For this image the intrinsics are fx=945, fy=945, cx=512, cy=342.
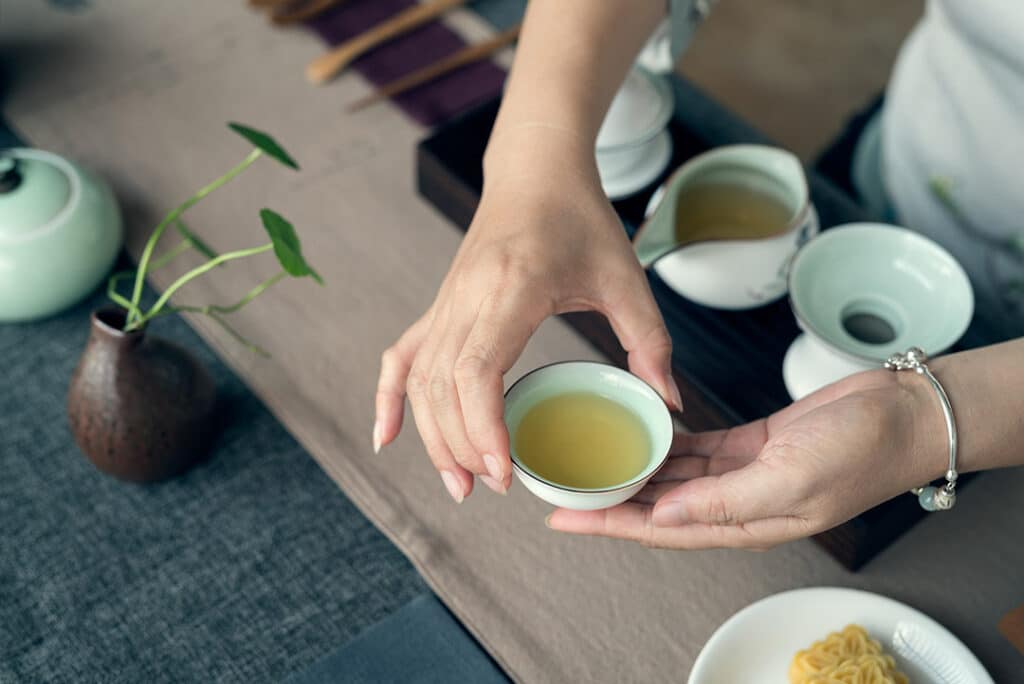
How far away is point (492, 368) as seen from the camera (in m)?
0.69

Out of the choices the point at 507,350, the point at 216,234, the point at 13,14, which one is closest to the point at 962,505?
the point at 507,350

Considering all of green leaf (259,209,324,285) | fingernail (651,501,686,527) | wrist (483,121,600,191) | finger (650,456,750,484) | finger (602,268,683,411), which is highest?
wrist (483,121,600,191)

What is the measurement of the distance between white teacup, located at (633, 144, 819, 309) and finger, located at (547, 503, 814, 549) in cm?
24

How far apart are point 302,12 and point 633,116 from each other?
0.56m

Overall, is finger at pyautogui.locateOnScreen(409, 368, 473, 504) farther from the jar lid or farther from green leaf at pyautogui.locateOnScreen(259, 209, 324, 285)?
the jar lid

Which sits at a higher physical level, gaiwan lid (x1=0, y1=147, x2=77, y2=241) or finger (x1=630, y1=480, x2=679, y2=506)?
gaiwan lid (x1=0, y1=147, x2=77, y2=241)

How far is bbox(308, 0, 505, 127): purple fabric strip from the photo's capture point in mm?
1185

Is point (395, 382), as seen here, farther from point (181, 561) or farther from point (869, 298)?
point (869, 298)

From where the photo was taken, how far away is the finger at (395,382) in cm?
77

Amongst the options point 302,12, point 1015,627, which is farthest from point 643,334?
point 302,12

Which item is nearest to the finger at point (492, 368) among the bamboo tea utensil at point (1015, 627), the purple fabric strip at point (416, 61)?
the bamboo tea utensil at point (1015, 627)

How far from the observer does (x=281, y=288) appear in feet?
3.27

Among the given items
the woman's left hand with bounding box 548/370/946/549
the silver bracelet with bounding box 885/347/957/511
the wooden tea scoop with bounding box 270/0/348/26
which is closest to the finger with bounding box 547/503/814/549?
the woman's left hand with bounding box 548/370/946/549

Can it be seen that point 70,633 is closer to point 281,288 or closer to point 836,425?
point 281,288
